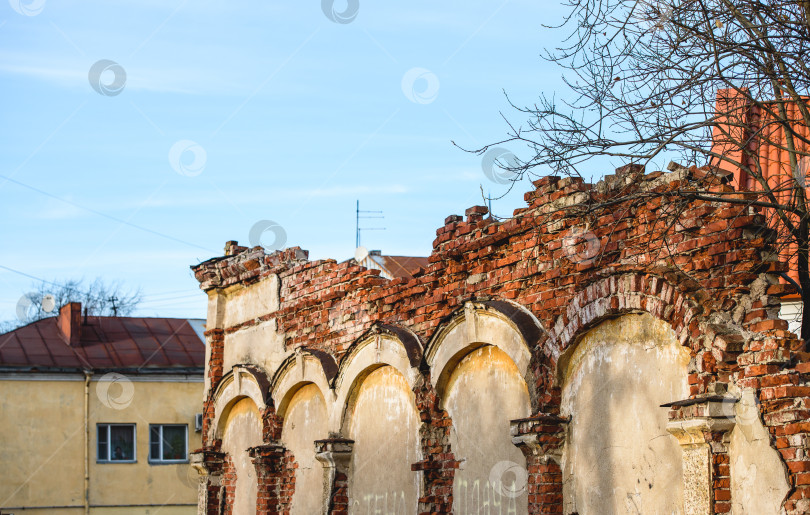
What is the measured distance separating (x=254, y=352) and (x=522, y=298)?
240 inches

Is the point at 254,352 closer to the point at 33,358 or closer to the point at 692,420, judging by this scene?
the point at 692,420

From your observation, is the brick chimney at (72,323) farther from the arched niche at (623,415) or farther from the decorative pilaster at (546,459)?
the arched niche at (623,415)

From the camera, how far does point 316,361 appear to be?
1212 centimetres

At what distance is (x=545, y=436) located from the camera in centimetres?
813

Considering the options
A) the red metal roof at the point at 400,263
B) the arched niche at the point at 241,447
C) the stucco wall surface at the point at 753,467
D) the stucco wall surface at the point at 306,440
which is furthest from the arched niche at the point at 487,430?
the red metal roof at the point at 400,263

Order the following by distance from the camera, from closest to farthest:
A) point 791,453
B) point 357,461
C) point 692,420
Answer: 1. point 791,453
2. point 692,420
3. point 357,461

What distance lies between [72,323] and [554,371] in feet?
65.9

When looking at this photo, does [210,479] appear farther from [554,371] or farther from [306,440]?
[554,371]

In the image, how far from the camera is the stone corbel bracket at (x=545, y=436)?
8133mm

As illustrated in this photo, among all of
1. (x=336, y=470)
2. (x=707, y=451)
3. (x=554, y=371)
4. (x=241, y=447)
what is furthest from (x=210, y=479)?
(x=707, y=451)

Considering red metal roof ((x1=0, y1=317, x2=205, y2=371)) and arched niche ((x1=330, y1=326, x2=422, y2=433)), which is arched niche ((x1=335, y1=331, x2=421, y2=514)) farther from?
red metal roof ((x1=0, y1=317, x2=205, y2=371))

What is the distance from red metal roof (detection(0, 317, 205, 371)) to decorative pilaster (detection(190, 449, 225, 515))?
10.4 meters

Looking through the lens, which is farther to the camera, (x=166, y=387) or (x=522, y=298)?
(x=166, y=387)

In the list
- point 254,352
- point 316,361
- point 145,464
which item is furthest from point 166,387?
point 316,361
